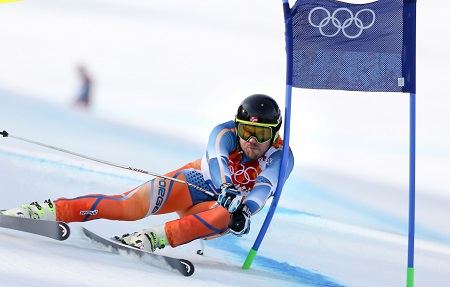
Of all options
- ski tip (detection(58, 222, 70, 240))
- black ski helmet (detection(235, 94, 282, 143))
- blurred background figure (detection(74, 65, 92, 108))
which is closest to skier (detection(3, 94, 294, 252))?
black ski helmet (detection(235, 94, 282, 143))

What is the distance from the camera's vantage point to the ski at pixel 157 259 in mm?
3637

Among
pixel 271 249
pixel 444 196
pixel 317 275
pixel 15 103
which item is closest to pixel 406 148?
pixel 444 196

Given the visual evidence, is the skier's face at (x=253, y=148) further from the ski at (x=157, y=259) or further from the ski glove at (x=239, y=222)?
the ski at (x=157, y=259)

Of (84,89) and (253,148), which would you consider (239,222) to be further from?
(84,89)

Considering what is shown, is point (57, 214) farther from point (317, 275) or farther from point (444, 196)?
→ point (444, 196)

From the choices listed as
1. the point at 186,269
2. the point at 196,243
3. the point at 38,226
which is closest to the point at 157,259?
the point at 186,269

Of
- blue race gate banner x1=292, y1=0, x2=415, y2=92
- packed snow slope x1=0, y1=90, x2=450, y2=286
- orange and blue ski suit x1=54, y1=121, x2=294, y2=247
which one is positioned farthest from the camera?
blue race gate banner x1=292, y1=0, x2=415, y2=92

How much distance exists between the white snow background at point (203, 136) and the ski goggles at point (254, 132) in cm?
77

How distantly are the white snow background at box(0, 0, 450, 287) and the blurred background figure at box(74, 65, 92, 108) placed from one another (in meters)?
0.15

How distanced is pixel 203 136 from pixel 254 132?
30.0 feet

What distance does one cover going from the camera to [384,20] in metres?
4.65

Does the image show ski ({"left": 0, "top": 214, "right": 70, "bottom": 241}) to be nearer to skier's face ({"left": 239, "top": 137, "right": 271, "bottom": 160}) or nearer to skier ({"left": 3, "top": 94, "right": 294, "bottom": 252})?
skier ({"left": 3, "top": 94, "right": 294, "bottom": 252})

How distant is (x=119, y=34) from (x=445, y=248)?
1315cm

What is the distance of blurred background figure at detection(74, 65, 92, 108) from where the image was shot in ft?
51.2
